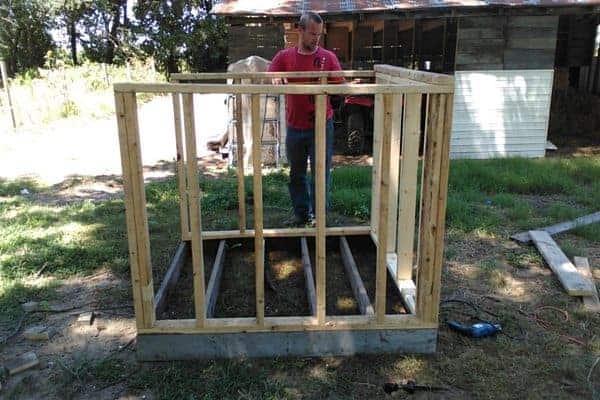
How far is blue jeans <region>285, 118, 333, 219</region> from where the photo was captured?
14.8 feet

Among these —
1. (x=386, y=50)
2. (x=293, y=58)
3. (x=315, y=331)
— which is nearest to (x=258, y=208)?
(x=315, y=331)

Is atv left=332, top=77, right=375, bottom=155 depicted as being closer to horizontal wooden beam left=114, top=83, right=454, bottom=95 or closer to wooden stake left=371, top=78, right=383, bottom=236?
wooden stake left=371, top=78, right=383, bottom=236

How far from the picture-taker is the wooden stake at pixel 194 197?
2.70 m

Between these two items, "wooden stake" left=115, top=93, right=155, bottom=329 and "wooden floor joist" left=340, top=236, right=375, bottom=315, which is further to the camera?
"wooden floor joist" left=340, top=236, right=375, bottom=315

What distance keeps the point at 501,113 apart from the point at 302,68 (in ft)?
20.5

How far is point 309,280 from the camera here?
3559mm

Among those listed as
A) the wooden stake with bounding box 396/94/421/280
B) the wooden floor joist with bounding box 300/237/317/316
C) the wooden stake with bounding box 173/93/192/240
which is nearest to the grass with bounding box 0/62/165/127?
the wooden stake with bounding box 173/93/192/240

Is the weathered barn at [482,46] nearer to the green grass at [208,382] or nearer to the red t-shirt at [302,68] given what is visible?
the red t-shirt at [302,68]

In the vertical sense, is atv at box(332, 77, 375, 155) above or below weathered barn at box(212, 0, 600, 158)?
below

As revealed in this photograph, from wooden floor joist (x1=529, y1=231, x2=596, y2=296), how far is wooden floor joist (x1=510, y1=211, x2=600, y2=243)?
70mm

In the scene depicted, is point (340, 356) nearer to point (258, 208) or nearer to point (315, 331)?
point (315, 331)

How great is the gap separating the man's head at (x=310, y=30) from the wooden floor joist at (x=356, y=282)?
166 cm

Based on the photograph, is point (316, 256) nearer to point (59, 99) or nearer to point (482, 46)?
point (482, 46)

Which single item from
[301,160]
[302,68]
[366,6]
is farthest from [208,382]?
[366,6]
